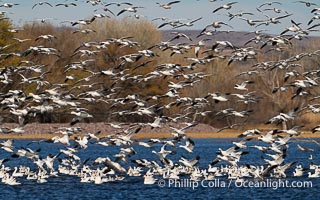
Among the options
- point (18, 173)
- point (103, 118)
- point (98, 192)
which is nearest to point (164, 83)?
point (103, 118)

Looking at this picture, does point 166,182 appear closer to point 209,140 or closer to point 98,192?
point 98,192

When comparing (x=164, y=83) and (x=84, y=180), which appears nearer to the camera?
(x=84, y=180)

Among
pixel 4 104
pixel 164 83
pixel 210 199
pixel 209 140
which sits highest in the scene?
pixel 164 83

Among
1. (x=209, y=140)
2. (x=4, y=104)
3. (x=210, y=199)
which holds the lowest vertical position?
(x=210, y=199)

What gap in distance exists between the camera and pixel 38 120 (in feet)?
271

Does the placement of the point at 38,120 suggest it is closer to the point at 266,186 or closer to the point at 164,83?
the point at 164,83

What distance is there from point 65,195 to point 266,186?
8.29 metres

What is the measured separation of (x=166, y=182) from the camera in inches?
1582

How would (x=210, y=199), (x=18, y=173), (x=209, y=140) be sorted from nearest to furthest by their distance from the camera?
(x=210, y=199) → (x=18, y=173) → (x=209, y=140)

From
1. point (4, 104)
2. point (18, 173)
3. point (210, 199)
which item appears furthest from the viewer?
point (18, 173)

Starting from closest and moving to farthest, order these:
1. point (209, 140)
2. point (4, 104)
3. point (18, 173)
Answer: point (4, 104) < point (18, 173) < point (209, 140)

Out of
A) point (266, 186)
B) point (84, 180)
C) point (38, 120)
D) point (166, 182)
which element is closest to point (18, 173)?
point (84, 180)

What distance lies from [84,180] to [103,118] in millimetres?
42848

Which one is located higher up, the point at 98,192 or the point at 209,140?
the point at 209,140
